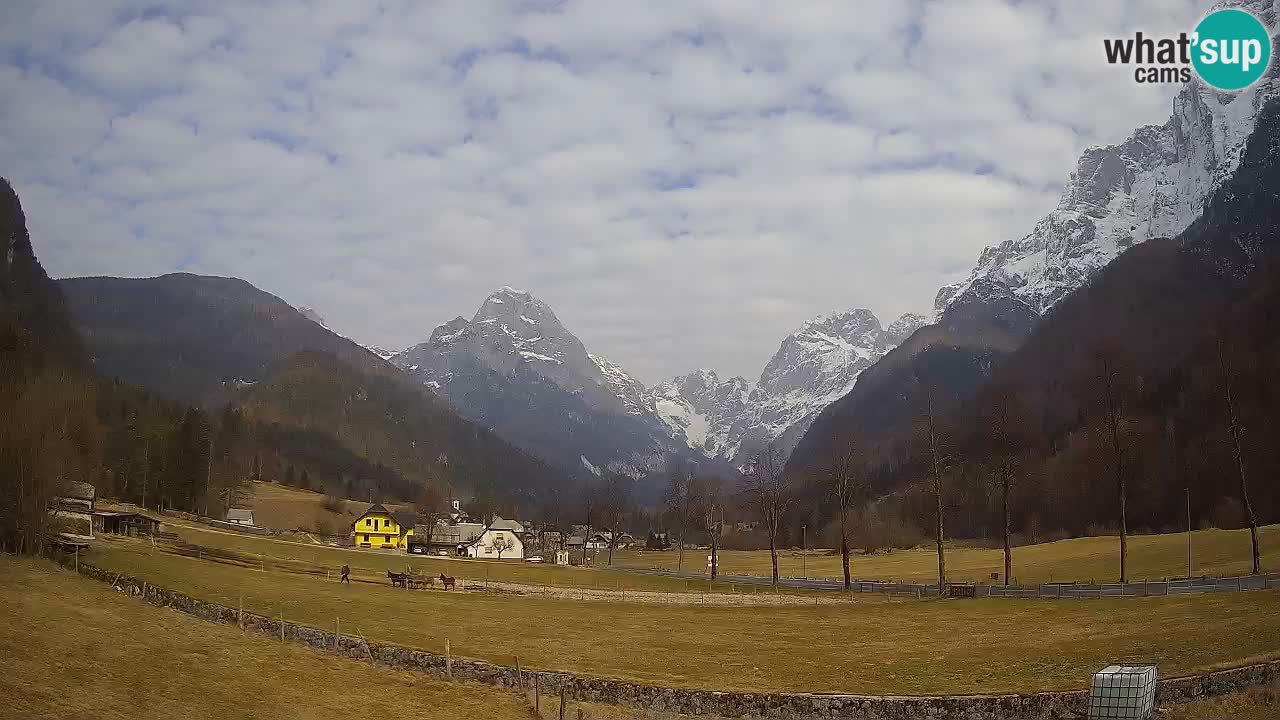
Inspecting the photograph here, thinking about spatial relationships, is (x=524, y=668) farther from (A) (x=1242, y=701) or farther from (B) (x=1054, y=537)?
(B) (x=1054, y=537)

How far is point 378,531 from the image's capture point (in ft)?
538

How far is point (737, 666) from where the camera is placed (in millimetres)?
41969

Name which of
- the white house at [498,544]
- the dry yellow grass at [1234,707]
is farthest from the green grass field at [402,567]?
the dry yellow grass at [1234,707]

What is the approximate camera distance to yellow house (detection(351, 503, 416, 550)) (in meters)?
162

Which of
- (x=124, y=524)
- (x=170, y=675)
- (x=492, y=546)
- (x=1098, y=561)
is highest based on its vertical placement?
(x=124, y=524)

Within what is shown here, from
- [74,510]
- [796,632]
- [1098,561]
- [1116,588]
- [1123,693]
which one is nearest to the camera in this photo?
[1123,693]

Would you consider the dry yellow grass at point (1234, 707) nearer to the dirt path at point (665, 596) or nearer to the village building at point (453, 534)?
the dirt path at point (665, 596)

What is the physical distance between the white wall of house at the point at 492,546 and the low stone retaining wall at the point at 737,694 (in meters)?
112

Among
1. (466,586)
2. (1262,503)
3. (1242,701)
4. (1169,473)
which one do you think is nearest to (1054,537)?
(1169,473)

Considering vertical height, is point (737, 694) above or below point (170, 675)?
below

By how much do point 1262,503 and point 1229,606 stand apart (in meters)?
89.2

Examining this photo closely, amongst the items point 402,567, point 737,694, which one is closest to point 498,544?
point 402,567

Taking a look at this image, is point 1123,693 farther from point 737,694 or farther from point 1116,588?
point 1116,588

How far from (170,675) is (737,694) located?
21.7 meters
